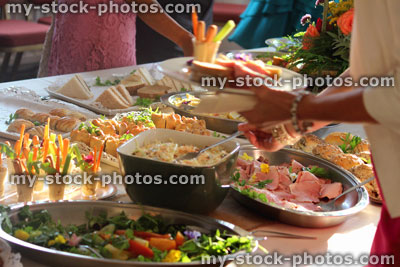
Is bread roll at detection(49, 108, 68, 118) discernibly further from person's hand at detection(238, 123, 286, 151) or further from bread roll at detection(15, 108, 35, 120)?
person's hand at detection(238, 123, 286, 151)

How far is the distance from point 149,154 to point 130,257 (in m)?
0.32

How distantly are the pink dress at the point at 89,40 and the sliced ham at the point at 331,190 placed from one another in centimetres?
175

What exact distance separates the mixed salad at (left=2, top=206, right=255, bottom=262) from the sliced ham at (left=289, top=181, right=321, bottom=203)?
1.32ft

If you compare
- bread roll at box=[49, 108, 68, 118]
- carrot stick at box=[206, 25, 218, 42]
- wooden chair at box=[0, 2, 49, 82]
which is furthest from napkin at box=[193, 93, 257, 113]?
wooden chair at box=[0, 2, 49, 82]

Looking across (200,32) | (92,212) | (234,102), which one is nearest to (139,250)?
(92,212)

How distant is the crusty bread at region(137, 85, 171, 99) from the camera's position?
8.09 ft

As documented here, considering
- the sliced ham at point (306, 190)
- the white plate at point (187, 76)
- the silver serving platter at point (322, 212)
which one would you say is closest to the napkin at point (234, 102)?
the white plate at point (187, 76)

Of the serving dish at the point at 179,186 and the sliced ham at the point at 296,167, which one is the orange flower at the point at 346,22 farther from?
the serving dish at the point at 179,186

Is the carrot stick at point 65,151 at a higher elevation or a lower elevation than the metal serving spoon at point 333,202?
higher

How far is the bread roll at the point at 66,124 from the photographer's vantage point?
1.95m

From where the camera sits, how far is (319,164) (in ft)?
5.67

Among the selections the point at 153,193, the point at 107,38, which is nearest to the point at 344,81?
the point at 153,193

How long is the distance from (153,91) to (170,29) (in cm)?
56

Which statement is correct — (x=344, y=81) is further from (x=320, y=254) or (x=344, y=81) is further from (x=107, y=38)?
(x=107, y=38)
